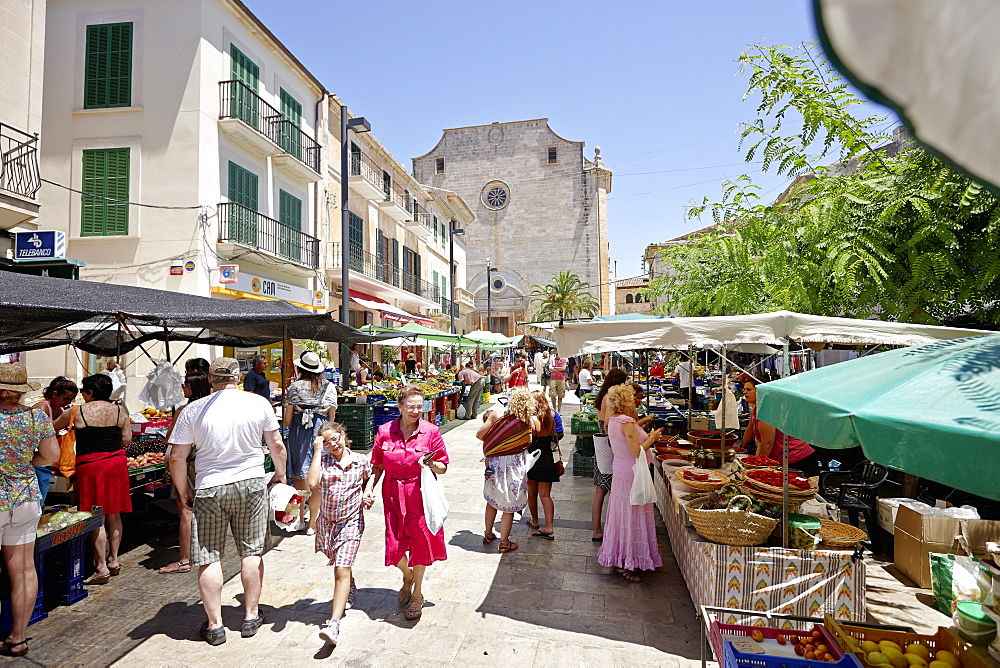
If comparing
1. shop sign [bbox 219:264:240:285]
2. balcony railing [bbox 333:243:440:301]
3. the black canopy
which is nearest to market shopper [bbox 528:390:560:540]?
the black canopy

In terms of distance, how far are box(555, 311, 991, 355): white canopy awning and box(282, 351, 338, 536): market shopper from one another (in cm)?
271

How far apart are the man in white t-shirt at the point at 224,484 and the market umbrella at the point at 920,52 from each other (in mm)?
3995

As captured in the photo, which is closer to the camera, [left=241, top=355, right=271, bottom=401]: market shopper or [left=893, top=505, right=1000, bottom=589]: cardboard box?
[left=893, top=505, right=1000, bottom=589]: cardboard box

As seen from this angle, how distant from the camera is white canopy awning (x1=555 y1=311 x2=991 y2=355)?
185 inches

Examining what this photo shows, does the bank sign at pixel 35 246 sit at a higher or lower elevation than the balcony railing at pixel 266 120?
lower

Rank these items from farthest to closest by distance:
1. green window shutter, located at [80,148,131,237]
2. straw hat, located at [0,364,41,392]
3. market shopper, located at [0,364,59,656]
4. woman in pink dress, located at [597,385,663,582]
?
green window shutter, located at [80,148,131,237], woman in pink dress, located at [597,385,663,582], straw hat, located at [0,364,41,392], market shopper, located at [0,364,59,656]

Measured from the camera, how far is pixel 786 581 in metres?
3.94

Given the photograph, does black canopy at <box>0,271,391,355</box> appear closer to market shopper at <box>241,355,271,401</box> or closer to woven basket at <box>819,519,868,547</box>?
market shopper at <box>241,355,271,401</box>

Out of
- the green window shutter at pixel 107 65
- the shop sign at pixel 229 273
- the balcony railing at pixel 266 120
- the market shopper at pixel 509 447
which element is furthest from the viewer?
the balcony railing at pixel 266 120

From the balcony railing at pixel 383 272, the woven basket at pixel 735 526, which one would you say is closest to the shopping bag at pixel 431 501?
the woven basket at pixel 735 526

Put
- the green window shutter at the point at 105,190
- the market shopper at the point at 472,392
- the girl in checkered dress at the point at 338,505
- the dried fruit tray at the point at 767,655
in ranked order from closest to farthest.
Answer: the dried fruit tray at the point at 767,655, the girl in checkered dress at the point at 338,505, the green window shutter at the point at 105,190, the market shopper at the point at 472,392

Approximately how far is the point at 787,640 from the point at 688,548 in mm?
1424

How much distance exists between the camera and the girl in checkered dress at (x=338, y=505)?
4020 mm

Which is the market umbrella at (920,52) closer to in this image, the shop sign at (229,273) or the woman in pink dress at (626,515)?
the woman in pink dress at (626,515)
